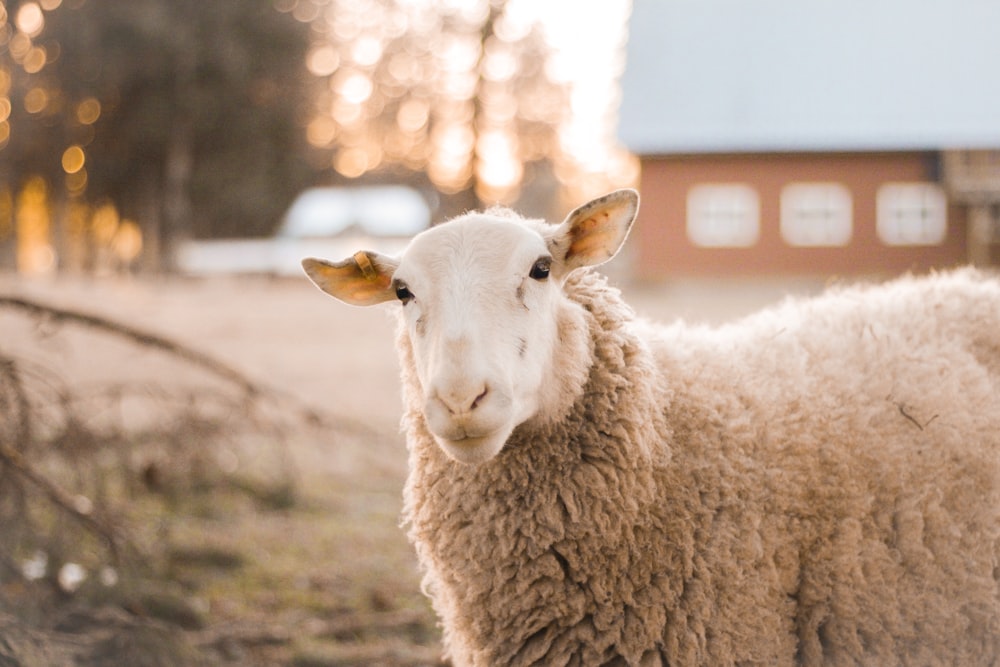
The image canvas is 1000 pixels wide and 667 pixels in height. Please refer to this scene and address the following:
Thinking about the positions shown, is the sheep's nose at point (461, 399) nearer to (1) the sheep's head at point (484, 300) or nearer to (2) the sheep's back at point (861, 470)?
(1) the sheep's head at point (484, 300)

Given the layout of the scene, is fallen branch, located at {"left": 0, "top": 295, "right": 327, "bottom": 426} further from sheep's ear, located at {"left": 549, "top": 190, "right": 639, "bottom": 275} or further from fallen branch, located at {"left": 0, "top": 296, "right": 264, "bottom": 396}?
sheep's ear, located at {"left": 549, "top": 190, "right": 639, "bottom": 275}

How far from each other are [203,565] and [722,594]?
14.3ft

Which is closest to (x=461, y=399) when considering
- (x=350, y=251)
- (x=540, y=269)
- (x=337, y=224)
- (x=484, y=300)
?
(x=484, y=300)

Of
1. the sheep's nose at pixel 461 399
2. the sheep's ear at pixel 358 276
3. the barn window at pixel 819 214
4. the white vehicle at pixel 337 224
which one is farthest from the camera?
the white vehicle at pixel 337 224

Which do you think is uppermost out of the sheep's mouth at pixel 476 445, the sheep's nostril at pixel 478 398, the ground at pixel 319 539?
the sheep's nostril at pixel 478 398

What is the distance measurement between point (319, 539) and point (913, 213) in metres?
4.86

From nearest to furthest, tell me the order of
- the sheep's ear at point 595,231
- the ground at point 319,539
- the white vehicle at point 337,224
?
1. the sheep's ear at point 595,231
2. the ground at point 319,539
3. the white vehicle at point 337,224

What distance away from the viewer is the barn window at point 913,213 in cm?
619

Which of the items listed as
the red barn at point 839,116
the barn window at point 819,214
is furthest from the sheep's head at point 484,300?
the barn window at point 819,214

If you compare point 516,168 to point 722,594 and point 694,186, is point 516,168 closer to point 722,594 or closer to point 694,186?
point 694,186

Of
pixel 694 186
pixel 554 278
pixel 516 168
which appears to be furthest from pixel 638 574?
pixel 516 168

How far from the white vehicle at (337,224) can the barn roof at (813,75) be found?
27.4 m

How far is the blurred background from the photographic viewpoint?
502cm

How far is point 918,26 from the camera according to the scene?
5801 mm
